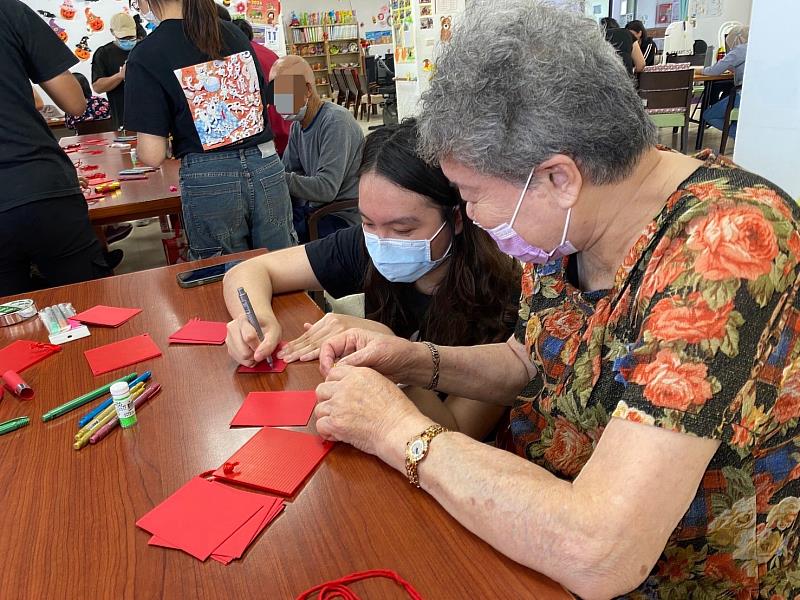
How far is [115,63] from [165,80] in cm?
384

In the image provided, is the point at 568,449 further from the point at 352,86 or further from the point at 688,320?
the point at 352,86

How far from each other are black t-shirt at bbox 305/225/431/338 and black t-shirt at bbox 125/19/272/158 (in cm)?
95

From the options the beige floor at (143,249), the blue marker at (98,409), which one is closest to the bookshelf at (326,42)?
the beige floor at (143,249)

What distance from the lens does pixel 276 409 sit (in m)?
1.02

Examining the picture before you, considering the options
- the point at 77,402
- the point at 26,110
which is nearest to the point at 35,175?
the point at 26,110

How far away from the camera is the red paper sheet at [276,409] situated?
984 millimetres

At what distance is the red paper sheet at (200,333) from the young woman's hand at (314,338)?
0.56 feet

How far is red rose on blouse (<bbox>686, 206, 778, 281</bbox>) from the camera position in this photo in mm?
687

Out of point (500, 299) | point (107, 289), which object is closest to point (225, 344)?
point (107, 289)

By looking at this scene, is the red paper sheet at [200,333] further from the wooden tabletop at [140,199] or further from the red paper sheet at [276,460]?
the wooden tabletop at [140,199]

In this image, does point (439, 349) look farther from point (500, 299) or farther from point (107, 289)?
point (107, 289)

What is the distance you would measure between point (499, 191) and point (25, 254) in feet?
6.26

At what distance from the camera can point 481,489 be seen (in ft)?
2.38

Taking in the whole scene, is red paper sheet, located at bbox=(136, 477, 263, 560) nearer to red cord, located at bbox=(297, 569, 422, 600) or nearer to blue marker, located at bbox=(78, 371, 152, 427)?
red cord, located at bbox=(297, 569, 422, 600)
